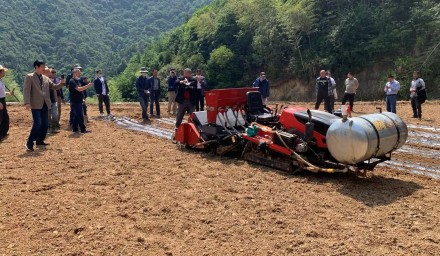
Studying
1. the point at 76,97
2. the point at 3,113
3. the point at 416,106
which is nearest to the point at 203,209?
the point at 76,97

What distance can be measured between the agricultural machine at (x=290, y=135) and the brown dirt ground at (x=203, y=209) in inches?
11.2

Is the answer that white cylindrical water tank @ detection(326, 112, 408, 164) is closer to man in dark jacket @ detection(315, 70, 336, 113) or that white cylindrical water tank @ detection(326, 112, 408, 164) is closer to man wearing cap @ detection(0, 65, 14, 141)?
man in dark jacket @ detection(315, 70, 336, 113)

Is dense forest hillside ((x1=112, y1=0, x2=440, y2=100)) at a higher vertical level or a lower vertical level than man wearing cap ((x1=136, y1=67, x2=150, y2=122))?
higher

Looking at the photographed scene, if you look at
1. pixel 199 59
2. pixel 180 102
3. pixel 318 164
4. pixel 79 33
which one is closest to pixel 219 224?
pixel 318 164

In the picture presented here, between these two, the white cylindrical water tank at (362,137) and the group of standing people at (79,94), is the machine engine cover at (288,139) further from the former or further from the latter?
the group of standing people at (79,94)

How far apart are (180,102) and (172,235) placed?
19.2ft

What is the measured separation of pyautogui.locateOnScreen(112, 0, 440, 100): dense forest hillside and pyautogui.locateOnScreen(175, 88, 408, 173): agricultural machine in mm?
18709

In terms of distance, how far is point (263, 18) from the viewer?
36.4m

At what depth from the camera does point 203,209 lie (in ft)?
17.6

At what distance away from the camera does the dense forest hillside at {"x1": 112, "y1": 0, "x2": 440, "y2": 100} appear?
1037 inches

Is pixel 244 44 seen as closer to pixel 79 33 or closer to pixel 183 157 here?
pixel 183 157

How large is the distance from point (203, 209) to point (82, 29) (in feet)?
355

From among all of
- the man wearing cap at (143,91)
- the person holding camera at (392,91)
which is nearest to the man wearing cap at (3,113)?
the man wearing cap at (143,91)

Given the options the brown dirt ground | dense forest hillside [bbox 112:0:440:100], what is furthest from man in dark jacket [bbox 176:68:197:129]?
dense forest hillside [bbox 112:0:440:100]
